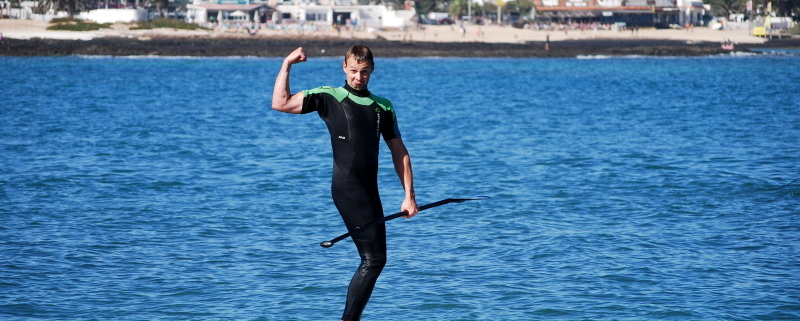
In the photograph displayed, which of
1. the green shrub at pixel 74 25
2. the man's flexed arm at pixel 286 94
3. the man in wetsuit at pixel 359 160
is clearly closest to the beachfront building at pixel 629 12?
the green shrub at pixel 74 25

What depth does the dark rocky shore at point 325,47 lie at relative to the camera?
97.1 metres

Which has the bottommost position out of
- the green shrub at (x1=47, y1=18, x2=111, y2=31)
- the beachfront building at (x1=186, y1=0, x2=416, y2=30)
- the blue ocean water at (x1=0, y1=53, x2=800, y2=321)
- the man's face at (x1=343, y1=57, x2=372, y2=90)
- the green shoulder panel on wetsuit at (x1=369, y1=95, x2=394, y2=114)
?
the blue ocean water at (x1=0, y1=53, x2=800, y2=321)

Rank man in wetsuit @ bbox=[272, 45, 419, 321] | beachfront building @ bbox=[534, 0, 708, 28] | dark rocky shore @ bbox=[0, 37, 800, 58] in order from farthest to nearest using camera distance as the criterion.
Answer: beachfront building @ bbox=[534, 0, 708, 28] < dark rocky shore @ bbox=[0, 37, 800, 58] < man in wetsuit @ bbox=[272, 45, 419, 321]

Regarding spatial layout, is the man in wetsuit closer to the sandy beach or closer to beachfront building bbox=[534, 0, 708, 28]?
the sandy beach

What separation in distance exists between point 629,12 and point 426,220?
438 feet

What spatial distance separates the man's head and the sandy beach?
9358 cm

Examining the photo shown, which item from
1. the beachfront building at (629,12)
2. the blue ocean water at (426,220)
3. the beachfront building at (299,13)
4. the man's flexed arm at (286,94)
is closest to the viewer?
the man's flexed arm at (286,94)

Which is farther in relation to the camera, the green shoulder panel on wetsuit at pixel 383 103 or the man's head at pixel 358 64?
the green shoulder panel on wetsuit at pixel 383 103

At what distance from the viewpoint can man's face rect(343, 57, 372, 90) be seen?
23.2 ft

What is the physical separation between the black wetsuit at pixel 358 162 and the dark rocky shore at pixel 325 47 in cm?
9281

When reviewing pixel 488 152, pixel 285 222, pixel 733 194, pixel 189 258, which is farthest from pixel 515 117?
pixel 189 258

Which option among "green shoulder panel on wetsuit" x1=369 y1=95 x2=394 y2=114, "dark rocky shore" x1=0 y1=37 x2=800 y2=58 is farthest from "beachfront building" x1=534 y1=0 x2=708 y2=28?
"green shoulder panel on wetsuit" x1=369 y1=95 x2=394 y2=114

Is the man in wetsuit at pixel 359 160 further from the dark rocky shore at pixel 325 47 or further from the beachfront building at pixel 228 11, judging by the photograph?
the beachfront building at pixel 228 11

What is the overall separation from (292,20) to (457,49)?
107ft
